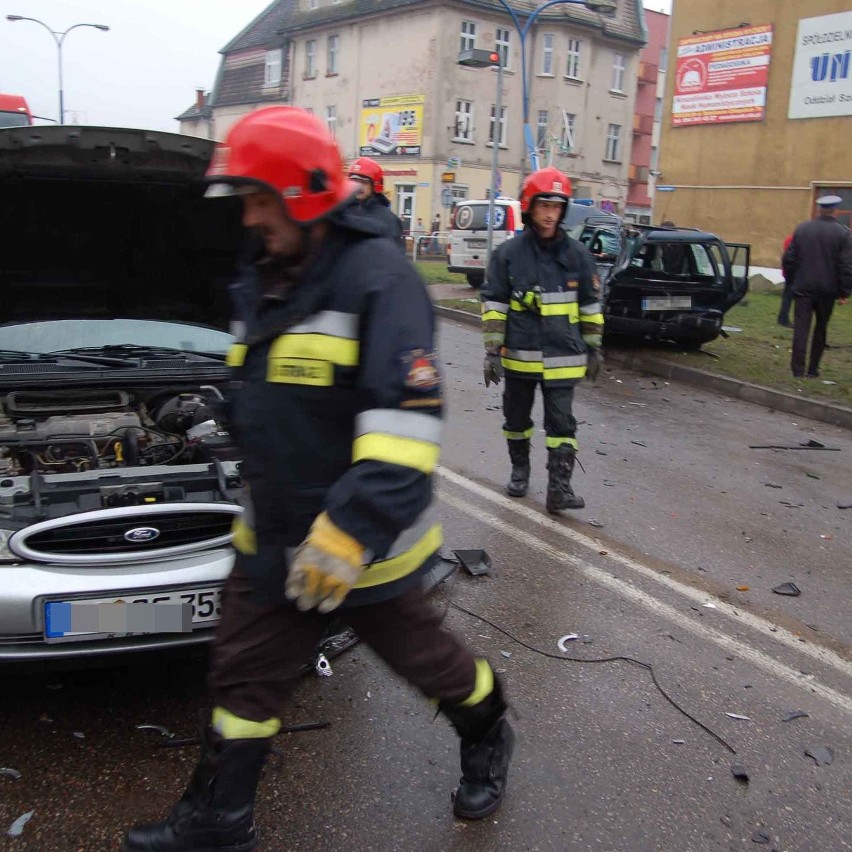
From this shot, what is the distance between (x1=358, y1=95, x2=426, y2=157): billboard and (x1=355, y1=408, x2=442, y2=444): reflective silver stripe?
127 feet

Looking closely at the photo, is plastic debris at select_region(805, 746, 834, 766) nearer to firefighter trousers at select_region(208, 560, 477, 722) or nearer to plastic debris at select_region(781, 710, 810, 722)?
plastic debris at select_region(781, 710, 810, 722)

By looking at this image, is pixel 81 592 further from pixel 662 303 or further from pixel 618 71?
pixel 618 71

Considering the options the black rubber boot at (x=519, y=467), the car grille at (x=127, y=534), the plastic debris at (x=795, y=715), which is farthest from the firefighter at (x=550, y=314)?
the car grille at (x=127, y=534)

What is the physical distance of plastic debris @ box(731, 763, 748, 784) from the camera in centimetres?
298

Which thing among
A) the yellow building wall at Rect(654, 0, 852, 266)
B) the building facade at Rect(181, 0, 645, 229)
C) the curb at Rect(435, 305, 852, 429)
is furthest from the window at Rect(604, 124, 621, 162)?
the curb at Rect(435, 305, 852, 429)

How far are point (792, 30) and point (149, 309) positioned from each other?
2444cm

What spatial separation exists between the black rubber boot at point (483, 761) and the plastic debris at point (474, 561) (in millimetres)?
1746

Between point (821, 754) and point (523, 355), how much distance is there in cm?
292

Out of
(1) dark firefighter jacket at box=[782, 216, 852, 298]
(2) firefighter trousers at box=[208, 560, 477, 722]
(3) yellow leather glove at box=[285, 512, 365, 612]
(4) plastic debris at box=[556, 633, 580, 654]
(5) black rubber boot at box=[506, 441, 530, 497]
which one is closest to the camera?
(3) yellow leather glove at box=[285, 512, 365, 612]

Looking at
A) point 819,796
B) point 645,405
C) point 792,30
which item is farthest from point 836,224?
point 792,30

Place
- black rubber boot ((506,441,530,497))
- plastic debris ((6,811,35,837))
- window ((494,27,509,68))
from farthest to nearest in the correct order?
window ((494,27,509,68)) < black rubber boot ((506,441,530,497)) < plastic debris ((6,811,35,837))

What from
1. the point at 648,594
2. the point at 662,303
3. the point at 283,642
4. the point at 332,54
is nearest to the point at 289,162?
the point at 283,642

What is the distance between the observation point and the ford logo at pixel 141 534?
2.88 meters

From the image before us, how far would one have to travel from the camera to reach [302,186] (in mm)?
2068
